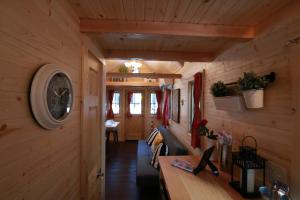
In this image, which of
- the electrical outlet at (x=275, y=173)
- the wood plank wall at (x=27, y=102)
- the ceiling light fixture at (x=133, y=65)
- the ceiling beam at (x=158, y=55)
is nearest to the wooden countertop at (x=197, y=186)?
the electrical outlet at (x=275, y=173)

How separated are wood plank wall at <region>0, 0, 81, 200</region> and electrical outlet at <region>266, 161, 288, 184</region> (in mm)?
1403

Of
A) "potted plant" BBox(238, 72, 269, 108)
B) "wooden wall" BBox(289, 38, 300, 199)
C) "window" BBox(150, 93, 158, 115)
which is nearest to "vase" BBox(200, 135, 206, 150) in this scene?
"potted plant" BBox(238, 72, 269, 108)

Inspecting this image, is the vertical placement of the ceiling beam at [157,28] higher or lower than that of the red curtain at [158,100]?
higher

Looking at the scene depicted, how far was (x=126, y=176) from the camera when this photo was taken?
3932 mm

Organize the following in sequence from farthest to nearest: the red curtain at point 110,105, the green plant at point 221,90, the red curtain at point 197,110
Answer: the red curtain at point 110,105
the red curtain at point 197,110
the green plant at point 221,90

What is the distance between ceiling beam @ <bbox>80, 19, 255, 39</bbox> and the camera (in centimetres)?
138

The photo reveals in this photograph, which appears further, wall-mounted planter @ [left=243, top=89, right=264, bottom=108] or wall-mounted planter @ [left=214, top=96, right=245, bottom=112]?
wall-mounted planter @ [left=214, top=96, right=245, bottom=112]

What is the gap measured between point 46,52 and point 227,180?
160cm

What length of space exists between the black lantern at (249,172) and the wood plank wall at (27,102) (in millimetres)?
1206

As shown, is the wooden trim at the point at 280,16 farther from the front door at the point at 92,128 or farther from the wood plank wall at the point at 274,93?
the front door at the point at 92,128

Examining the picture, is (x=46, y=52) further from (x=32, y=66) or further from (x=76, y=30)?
(x=76, y=30)

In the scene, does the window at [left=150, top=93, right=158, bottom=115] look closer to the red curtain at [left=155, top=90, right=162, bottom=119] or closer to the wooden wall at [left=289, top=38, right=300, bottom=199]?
the red curtain at [left=155, top=90, right=162, bottom=119]

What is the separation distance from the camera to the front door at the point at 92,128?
4.84 ft

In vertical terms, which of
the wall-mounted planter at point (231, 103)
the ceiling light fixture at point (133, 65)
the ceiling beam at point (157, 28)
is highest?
the ceiling light fixture at point (133, 65)
